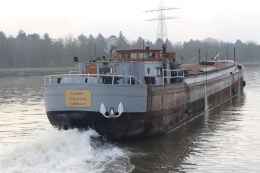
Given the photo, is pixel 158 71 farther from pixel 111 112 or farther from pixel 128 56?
pixel 111 112

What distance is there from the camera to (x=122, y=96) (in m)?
15.1

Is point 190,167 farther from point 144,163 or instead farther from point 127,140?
point 127,140

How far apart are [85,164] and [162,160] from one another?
2782mm

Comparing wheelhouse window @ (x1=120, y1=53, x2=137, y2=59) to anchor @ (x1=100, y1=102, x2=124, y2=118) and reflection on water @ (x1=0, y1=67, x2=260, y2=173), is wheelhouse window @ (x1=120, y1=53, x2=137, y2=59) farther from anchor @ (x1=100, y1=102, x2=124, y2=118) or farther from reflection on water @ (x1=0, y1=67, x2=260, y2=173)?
anchor @ (x1=100, y1=102, x2=124, y2=118)

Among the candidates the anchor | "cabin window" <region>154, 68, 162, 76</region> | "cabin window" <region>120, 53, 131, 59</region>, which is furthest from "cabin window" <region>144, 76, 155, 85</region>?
the anchor

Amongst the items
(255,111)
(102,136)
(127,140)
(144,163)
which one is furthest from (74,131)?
(255,111)

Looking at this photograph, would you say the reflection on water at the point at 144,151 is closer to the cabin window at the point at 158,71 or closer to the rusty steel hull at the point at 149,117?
the rusty steel hull at the point at 149,117

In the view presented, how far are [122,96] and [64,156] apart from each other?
3.23 metres

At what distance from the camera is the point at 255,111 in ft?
82.0

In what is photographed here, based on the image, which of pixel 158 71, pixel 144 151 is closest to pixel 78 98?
pixel 144 151

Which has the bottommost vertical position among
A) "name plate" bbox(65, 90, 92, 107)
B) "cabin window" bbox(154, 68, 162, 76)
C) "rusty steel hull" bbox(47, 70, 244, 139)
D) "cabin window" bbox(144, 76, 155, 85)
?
"rusty steel hull" bbox(47, 70, 244, 139)

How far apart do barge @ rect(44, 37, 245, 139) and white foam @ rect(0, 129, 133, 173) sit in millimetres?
761

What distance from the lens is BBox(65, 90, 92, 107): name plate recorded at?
1510 cm

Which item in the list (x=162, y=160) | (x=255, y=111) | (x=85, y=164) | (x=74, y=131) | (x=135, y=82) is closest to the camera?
(x=85, y=164)
